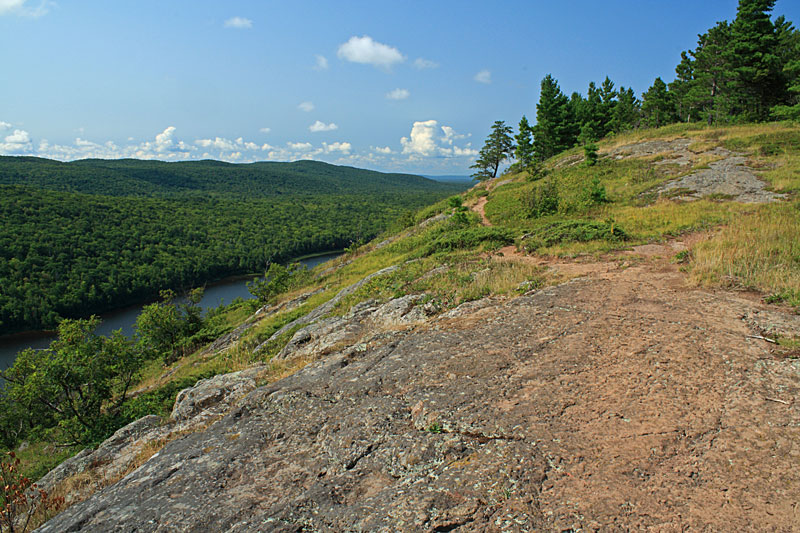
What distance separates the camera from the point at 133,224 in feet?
296

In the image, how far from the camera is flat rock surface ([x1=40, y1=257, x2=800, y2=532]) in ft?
9.70

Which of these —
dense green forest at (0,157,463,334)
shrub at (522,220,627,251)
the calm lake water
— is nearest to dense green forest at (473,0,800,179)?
shrub at (522,220,627,251)

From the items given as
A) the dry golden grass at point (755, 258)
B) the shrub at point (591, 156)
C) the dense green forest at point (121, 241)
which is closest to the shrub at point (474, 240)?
the dry golden grass at point (755, 258)

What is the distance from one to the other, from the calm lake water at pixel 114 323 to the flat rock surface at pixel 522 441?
127 ft

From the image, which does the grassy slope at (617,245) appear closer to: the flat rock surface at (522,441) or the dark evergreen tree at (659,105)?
the flat rock surface at (522,441)

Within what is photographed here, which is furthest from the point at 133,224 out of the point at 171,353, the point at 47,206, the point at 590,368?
the point at 590,368

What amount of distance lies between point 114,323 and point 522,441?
228ft

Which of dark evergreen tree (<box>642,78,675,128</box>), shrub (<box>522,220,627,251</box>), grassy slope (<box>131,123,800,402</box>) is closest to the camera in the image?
grassy slope (<box>131,123,800,402</box>)

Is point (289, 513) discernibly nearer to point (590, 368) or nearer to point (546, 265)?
point (590, 368)

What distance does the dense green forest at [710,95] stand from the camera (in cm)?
2753

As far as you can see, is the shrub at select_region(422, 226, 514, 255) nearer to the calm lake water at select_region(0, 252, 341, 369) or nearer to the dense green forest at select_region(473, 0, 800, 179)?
the dense green forest at select_region(473, 0, 800, 179)

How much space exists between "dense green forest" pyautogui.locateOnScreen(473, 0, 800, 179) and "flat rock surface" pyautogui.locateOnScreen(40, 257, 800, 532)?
2658cm

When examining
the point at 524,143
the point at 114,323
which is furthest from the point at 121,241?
the point at 524,143

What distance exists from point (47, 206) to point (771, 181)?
385 ft
